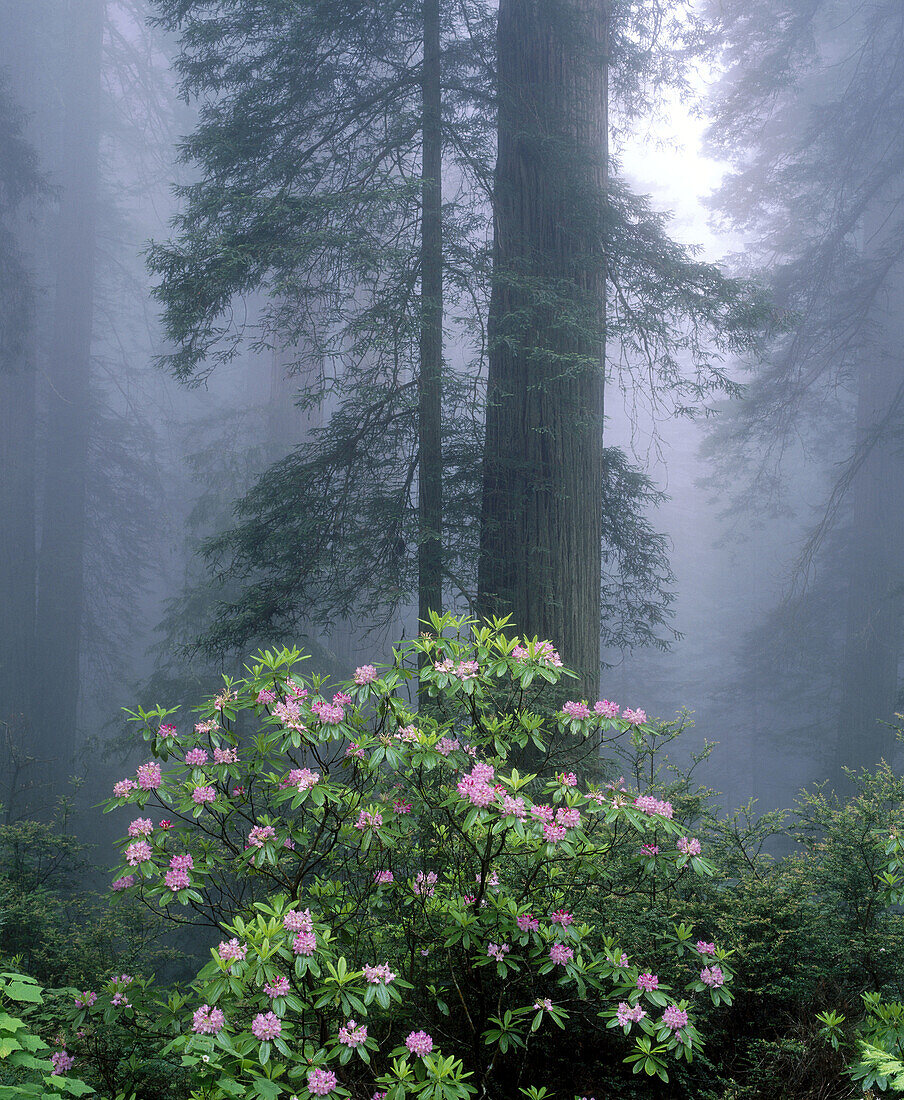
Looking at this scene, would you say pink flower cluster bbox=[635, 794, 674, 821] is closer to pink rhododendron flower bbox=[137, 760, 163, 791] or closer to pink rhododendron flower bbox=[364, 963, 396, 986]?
pink rhododendron flower bbox=[364, 963, 396, 986]

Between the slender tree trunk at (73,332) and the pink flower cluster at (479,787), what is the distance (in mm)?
11863

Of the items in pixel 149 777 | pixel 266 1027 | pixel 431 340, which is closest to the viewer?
pixel 266 1027

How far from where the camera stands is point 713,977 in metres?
2.19

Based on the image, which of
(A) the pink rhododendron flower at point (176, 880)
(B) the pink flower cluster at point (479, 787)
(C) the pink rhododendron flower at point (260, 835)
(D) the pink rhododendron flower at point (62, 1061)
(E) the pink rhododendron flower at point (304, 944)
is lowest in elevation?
(D) the pink rhododendron flower at point (62, 1061)

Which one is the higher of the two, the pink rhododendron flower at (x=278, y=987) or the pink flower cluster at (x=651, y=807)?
the pink flower cluster at (x=651, y=807)

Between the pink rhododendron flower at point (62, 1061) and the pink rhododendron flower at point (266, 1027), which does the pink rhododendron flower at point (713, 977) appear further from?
the pink rhododendron flower at point (62, 1061)

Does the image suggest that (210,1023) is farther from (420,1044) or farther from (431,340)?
(431,340)

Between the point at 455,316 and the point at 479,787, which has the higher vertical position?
the point at 455,316

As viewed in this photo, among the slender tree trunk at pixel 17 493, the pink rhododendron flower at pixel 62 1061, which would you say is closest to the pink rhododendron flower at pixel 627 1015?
the pink rhododendron flower at pixel 62 1061

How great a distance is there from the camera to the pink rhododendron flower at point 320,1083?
5.65ft

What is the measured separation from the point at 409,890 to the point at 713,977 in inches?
38.9

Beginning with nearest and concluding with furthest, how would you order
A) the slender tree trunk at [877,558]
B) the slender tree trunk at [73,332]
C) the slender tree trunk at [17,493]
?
the slender tree trunk at [17,493] → the slender tree trunk at [877,558] → the slender tree trunk at [73,332]

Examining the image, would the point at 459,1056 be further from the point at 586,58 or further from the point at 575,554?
the point at 586,58

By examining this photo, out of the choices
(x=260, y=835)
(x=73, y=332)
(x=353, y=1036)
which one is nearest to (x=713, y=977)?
(x=353, y=1036)
